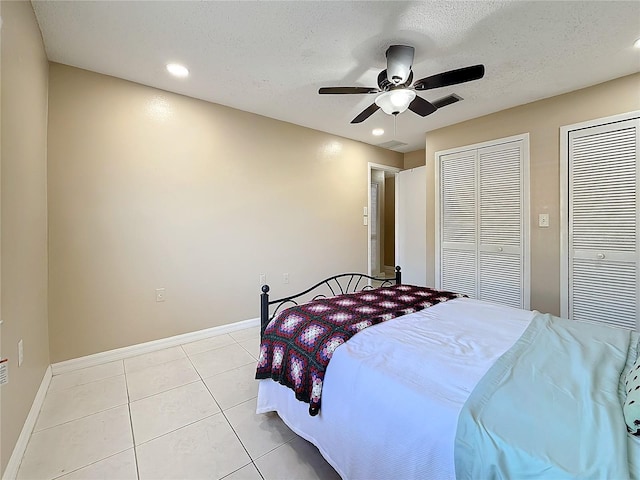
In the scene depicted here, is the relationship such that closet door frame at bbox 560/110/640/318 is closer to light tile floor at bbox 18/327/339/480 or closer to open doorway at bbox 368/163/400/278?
open doorway at bbox 368/163/400/278

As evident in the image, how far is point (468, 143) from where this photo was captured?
3.63 metres

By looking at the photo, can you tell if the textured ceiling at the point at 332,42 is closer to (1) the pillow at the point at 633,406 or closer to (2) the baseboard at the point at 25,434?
(1) the pillow at the point at 633,406

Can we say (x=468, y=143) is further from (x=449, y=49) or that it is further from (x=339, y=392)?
(x=339, y=392)

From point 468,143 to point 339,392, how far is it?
349cm

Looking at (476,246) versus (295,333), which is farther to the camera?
(476,246)

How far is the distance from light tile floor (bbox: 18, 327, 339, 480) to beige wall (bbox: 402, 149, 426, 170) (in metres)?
4.18

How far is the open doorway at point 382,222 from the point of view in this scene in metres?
5.70

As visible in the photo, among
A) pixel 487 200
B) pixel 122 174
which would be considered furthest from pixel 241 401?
pixel 487 200

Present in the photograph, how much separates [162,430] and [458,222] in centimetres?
367

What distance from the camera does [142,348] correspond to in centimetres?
273

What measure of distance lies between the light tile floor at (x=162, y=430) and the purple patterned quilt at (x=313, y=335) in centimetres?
37

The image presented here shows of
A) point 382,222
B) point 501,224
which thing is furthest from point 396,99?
point 382,222

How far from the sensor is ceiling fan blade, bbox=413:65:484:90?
1.73 metres

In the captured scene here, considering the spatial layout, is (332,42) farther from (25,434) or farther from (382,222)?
(382,222)
